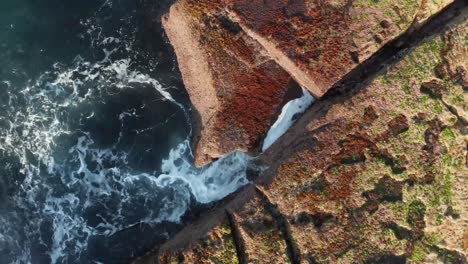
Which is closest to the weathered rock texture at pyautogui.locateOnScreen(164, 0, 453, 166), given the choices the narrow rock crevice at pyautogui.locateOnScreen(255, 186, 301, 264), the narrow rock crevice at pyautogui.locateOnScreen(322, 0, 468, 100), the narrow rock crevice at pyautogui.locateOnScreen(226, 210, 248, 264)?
the narrow rock crevice at pyautogui.locateOnScreen(322, 0, 468, 100)

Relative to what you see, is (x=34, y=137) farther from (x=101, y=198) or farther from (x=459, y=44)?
(x=459, y=44)

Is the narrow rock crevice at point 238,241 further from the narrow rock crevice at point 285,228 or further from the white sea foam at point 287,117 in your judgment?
the white sea foam at point 287,117

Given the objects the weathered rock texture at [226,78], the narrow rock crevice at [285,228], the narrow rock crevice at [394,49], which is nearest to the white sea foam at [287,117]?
the weathered rock texture at [226,78]

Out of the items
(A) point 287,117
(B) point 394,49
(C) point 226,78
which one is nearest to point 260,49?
(C) point 226,78

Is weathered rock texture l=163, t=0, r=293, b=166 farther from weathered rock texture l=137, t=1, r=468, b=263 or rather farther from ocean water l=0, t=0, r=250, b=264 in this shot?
weathered rock texture l=137, t=1, r=468, b=263

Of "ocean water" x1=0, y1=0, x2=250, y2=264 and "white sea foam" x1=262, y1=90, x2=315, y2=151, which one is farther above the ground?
"ocean water" x1=0, y1=0, x2=250, y2=264
